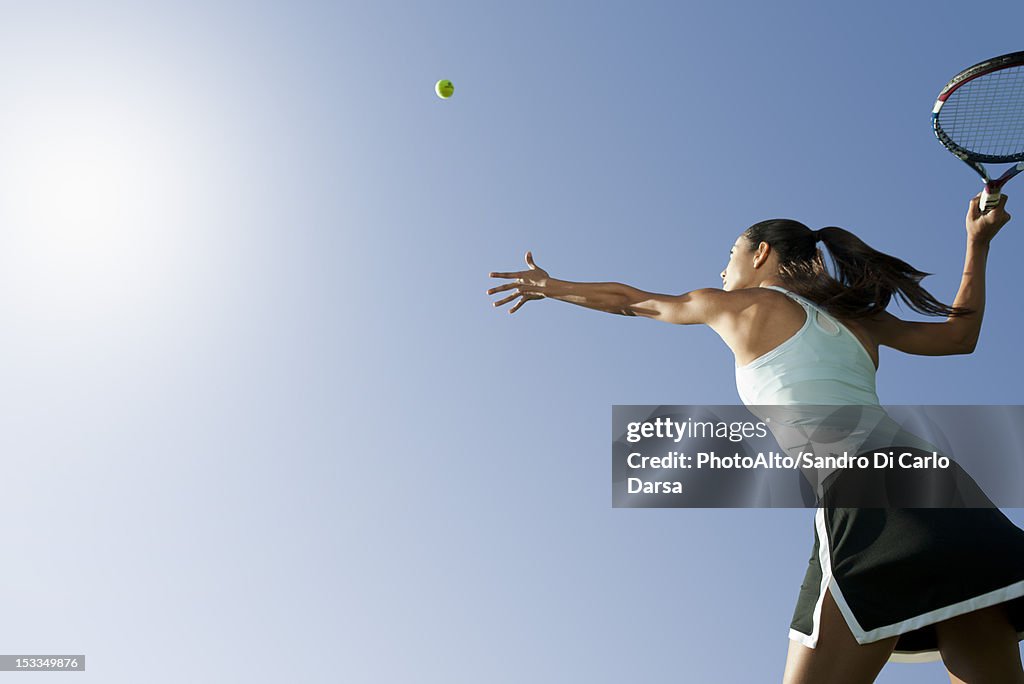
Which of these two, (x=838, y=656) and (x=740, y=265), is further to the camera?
(x=740, y=265)

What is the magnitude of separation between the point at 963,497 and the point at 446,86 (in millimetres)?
5968

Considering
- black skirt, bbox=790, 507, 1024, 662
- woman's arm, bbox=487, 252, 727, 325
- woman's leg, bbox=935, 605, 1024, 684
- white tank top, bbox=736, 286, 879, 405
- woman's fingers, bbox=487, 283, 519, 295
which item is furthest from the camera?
woman's fingers, bbox=487, 283, 519, 295

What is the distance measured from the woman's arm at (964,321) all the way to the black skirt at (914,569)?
1.02m

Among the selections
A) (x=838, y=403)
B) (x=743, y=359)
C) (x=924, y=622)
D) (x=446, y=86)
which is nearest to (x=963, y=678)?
(x=924, y=622)

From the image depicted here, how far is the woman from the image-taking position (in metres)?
3.37

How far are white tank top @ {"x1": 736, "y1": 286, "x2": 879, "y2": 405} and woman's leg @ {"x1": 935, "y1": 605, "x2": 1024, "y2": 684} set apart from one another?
80cm

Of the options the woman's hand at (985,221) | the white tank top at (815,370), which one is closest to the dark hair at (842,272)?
the white tank top at (815,370)

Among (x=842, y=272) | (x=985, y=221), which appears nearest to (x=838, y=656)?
(x=842, y=272)

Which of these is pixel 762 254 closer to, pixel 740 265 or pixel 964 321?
pixel 740 265

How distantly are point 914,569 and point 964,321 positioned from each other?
1.57 metres

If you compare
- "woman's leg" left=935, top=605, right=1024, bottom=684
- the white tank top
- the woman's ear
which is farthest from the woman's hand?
"woman's leg" left=935, top=605, right=1024, bottom=684

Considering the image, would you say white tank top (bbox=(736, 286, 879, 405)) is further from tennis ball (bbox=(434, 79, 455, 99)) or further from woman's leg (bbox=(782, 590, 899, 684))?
tennis ball (bbox=(434, 79, 455, 99))

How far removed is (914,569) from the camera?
337cm

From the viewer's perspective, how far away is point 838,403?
12.2 feet
